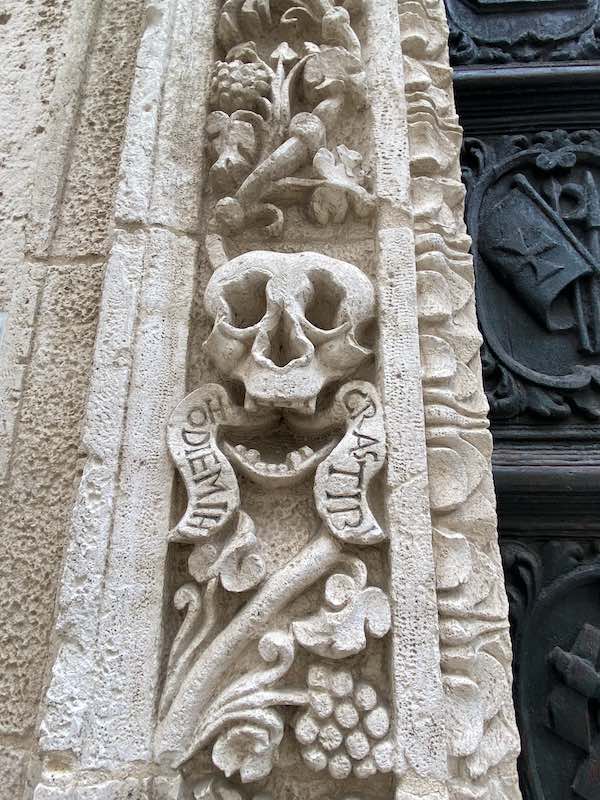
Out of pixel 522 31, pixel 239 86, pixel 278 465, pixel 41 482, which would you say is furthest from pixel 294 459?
pixel 522 31

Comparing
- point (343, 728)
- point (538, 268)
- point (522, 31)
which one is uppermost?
point (522, 31)

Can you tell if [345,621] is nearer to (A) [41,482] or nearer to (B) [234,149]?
(A) [41,482]

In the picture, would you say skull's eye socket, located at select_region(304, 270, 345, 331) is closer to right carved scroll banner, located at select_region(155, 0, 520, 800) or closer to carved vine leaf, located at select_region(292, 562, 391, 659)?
right carved scroll banner, located at select_region(155, 0, 520, 800)

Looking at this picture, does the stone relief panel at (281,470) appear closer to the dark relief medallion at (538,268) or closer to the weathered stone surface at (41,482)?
the weathered stone surface at (41,482)

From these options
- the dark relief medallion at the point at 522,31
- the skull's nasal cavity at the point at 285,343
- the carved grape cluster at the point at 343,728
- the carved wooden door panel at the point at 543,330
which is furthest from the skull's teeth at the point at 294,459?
the dark relief medallion at the point at 522,31

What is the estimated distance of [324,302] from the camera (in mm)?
948

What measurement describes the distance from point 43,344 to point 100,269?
6.2 inches

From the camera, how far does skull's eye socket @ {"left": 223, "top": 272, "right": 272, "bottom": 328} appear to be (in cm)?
92

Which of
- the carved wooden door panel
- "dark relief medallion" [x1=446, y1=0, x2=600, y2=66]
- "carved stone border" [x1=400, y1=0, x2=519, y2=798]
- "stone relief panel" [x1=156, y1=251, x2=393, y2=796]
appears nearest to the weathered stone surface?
"stone relief panel" [x1=156, y1=251, x2=393, y2=796]

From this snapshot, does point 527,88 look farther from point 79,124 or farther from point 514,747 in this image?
point 514,747

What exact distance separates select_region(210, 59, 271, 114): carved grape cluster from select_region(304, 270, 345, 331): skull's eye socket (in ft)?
1.24

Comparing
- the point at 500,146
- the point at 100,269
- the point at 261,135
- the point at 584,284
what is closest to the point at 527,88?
the point at 500,146

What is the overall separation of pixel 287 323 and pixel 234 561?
1.06 ft

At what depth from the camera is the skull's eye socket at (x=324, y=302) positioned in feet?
3.01
